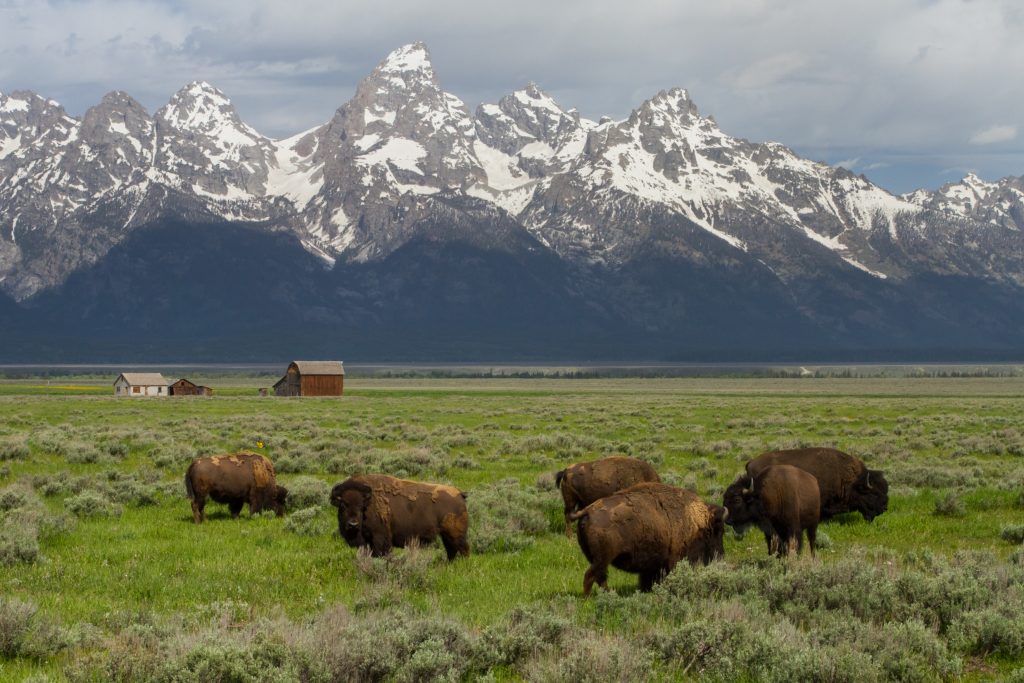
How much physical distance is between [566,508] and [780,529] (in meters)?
4.51

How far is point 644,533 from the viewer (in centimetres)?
1195

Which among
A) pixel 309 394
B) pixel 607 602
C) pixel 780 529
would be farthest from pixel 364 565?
pixel 309 394

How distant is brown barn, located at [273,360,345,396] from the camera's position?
350 ft

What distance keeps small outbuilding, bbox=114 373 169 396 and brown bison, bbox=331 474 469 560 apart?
97097 millimetres

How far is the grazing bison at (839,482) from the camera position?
704 inches

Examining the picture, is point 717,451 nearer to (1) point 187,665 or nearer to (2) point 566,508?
(2) point 566,508

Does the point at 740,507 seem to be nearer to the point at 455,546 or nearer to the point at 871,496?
the point at 455,546

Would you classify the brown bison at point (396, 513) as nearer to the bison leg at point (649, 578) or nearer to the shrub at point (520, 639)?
the bison leg at point (649, 578)

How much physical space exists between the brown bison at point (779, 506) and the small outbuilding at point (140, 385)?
99.3 m

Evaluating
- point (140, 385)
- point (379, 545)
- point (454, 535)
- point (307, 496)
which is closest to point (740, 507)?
point (454, 535)

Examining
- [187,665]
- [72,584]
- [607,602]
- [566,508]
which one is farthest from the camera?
[566,508]

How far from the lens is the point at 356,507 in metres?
14.1

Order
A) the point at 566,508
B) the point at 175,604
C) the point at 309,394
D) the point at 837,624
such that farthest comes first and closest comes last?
the point at 309,394, the point at 566,508, the point at 175,604, the point at 837,624

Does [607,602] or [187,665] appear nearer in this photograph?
[187,665]
